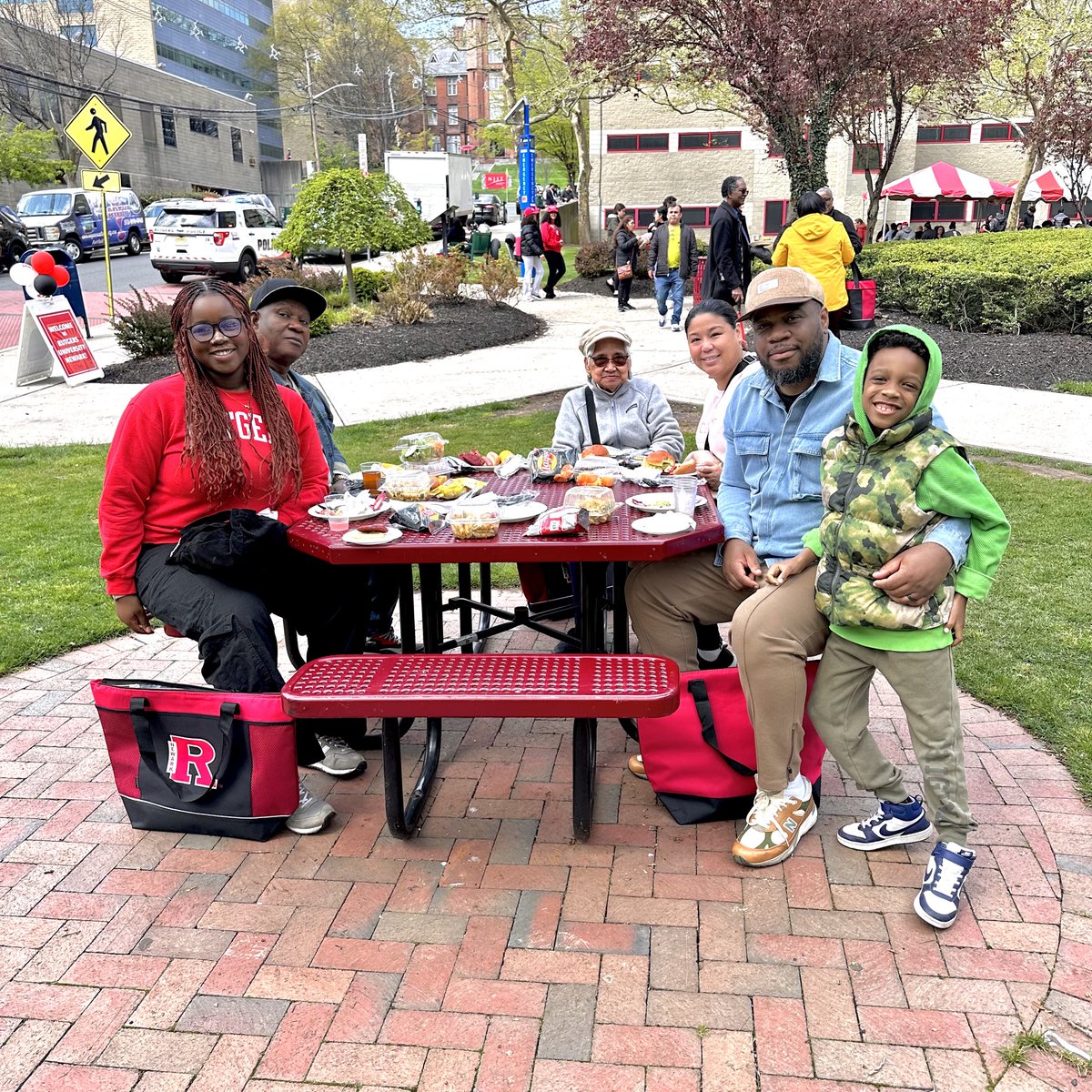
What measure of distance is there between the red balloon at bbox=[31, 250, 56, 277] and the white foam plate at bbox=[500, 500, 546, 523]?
35.8ft

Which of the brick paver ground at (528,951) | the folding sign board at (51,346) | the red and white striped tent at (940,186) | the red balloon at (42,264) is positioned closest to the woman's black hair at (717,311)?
the brick paver ground at (528,951)

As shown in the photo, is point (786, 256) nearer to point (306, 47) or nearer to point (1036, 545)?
point (1036, 545)

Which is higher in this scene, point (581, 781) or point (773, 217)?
point (773, 217)

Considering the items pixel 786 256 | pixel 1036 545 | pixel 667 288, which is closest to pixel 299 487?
pixel 1036 545

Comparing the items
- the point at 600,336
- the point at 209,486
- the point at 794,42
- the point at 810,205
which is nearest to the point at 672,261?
the point at 794,42

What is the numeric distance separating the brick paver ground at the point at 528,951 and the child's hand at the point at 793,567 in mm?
842

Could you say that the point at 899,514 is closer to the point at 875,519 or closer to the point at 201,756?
the point at 875,519

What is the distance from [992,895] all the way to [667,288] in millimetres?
13991

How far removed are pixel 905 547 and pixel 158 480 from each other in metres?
2.39

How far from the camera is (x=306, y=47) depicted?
219 ft

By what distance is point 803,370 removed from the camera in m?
3.23

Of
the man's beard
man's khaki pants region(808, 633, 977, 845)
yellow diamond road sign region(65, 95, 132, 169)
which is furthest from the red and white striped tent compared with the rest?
man's khaki pants region(808, 633, 977, 845)

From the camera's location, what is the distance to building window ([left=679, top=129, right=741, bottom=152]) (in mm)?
34156

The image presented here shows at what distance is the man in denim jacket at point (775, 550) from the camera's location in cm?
306
